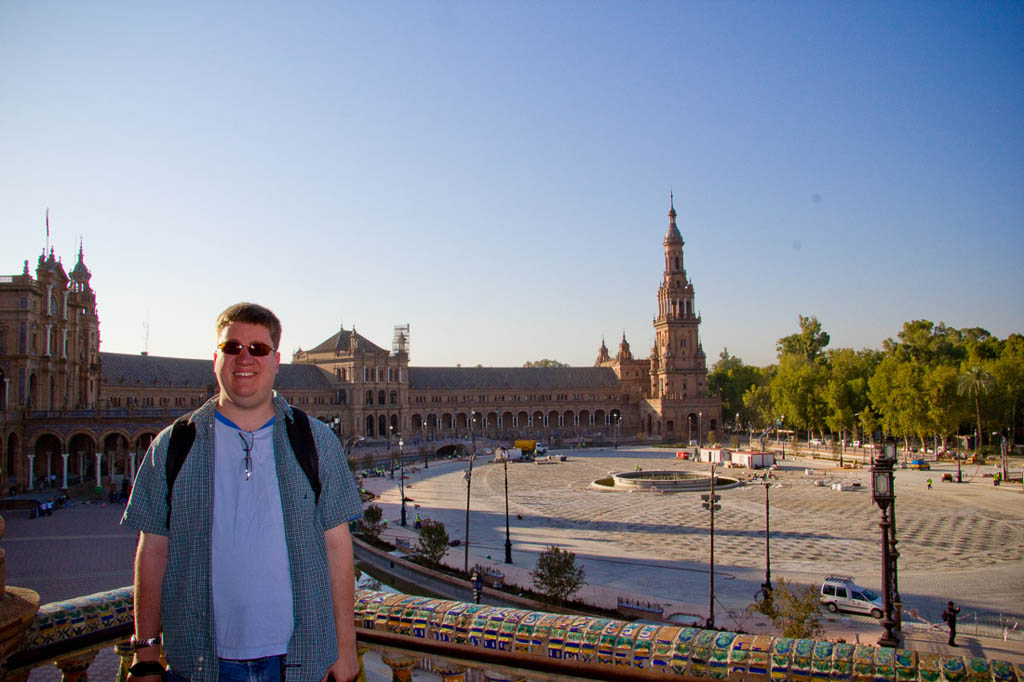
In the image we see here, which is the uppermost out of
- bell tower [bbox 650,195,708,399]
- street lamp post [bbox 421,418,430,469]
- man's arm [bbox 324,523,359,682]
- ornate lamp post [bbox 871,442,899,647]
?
bell tower [bbox 650,195,708,399]

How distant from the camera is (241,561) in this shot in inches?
144

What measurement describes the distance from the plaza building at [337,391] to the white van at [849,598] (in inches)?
1658

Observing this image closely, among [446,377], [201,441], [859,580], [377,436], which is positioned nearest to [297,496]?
[201,441]

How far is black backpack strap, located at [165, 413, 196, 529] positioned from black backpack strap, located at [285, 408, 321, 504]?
0.50 m

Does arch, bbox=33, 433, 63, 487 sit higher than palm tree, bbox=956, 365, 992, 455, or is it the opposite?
palm tree, bbox=956, 365, 992, 455

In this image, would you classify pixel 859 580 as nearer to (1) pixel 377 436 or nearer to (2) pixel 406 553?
(2) pixel 406 553

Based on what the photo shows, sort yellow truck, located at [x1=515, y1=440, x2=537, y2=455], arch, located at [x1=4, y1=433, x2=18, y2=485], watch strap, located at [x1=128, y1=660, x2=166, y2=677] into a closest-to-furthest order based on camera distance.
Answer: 1. watch strap, located at [x1=128, y1=660, x2=166, y2=677]
2. arch, located at [x1=4, y1=433, x2=18, y2=485]
3. yellow truck, located at [x1=515, y1=440, x2=537, y2=455]

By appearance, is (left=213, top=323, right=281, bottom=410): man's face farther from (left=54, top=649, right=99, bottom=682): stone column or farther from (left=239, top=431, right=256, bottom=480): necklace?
(left=54, top=649, right=99, bottom=682): stone column

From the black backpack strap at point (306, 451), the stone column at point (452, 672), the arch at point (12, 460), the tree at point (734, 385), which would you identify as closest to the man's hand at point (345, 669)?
the black backpack strap at point (306, 451)

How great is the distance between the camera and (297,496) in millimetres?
3734

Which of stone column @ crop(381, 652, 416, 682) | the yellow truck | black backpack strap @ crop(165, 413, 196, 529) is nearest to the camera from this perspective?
black backpack strap @ crop(165, 413, 196, 529)

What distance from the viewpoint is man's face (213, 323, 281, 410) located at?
384 centimetres

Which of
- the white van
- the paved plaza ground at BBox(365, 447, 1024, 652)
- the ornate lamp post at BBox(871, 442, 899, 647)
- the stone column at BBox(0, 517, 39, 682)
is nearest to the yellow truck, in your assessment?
the paved plaza ground at BBox(365, 447, 1024, 652)

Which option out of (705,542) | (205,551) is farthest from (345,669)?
(705,542)
